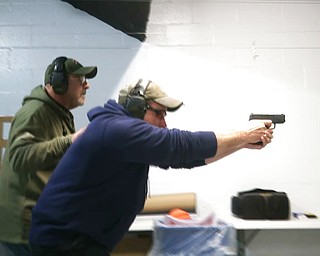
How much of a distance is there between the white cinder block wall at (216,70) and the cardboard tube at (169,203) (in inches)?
6.1

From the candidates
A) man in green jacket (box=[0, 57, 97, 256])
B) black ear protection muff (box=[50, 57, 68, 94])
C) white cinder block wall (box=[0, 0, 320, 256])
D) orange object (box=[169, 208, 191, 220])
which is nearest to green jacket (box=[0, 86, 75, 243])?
man in green jacket (box=[0, 57, 97, 256])

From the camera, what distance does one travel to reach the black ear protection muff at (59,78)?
193 cm

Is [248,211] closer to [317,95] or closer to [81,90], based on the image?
[317,95]

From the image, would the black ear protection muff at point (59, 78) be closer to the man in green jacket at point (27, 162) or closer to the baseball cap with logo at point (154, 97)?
the man in green jacket at point (27, 162)

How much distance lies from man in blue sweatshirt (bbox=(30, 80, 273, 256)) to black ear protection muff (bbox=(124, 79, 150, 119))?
0.09 m

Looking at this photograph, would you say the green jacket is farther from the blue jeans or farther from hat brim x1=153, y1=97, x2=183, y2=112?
hat brim x1=153, y1=97, x2=183, y2=112

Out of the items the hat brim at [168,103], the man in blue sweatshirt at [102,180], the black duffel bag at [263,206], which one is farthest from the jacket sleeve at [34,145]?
the black duffel bag at [263,206]

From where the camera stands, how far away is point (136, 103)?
149cm

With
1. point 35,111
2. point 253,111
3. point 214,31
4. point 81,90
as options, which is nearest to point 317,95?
point 253,111

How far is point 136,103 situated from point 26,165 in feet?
1.91

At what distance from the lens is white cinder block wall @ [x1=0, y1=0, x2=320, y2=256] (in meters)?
2.73

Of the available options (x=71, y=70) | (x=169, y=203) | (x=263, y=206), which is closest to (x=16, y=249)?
(x=71, y=70)

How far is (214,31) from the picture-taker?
9.39 feet

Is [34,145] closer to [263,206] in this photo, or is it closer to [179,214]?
[179,214]
